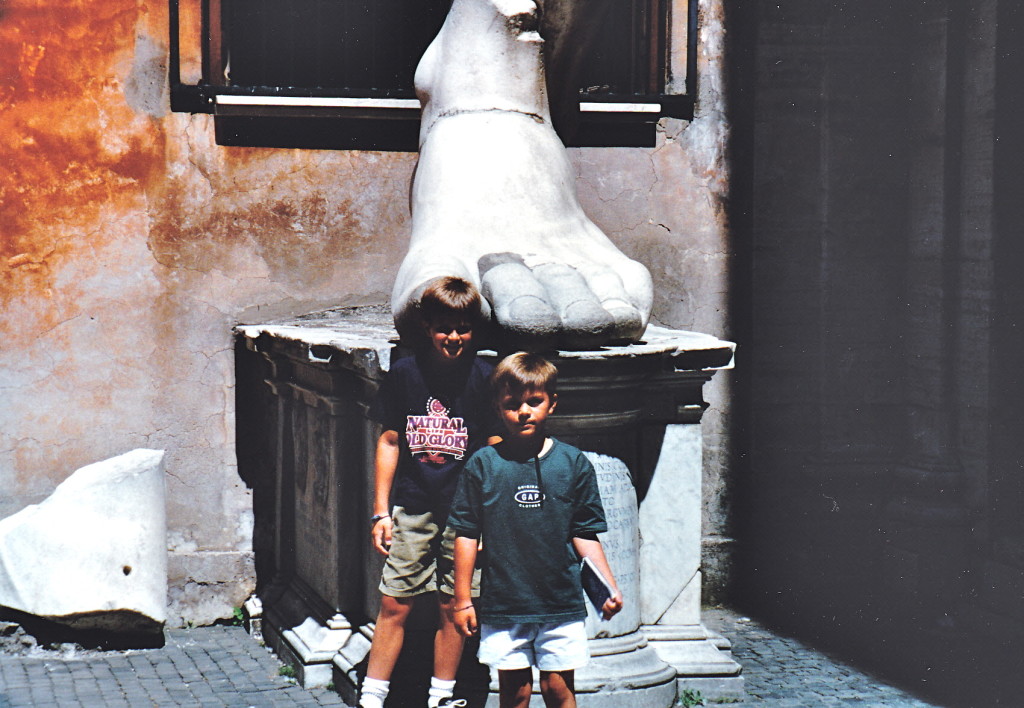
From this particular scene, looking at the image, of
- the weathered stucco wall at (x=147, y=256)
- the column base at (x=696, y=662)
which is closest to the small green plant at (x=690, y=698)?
the column base at (x=696, y=662)

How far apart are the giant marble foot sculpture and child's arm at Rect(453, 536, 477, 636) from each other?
755mm

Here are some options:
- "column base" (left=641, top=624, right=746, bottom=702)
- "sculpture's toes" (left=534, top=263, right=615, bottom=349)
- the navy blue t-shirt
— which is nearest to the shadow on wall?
"column base" (left=641, top=624, right=746, bottom=702)

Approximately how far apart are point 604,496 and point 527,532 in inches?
35.3

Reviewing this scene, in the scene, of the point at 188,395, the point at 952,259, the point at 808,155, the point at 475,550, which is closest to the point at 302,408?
the point at 188,395

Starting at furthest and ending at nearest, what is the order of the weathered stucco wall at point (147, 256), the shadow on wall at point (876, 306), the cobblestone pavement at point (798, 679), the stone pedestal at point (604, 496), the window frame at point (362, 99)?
the shadow on wall at point (876, 306) → the window frame at point (362, 99) → the weathered stucco wall at point (147, 256) → the cobblestone pavement at point (798, 679) → the stone pedestal at point (604, 496)

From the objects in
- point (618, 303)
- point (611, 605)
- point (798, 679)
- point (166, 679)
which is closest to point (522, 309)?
point (618, 303)

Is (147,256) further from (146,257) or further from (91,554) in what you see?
(91,554)

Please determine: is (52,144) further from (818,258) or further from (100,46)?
(818,258)

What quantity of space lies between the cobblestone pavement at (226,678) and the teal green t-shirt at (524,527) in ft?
4.50

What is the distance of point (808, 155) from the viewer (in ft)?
20.7

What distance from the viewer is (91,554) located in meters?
5.51

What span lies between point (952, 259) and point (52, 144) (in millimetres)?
3842

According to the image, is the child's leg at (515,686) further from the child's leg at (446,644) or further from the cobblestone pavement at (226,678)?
the cobblestone pavement at (226,678)

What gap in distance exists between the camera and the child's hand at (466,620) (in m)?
3.64
